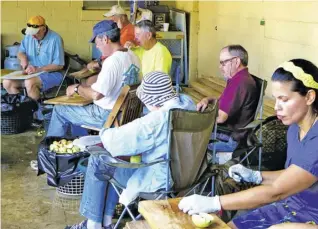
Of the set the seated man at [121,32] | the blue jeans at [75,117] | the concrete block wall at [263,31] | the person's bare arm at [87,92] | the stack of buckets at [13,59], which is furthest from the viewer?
the stack of buckets at [13,59]

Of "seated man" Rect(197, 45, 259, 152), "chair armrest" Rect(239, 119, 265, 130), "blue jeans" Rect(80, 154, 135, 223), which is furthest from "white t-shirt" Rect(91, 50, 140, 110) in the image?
"chair armrest" Rect(239, 119, 265, 130)

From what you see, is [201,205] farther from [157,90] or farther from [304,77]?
[157,90]

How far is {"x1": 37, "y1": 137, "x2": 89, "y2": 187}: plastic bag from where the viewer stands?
12.2 feet

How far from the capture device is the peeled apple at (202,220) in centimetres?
200

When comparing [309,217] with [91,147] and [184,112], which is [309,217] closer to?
[184,112]

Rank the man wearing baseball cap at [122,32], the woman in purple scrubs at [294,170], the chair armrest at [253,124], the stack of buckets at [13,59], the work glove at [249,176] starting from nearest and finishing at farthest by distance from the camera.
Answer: the woman in purple scrubs at [294,170]
the work glove at [249,176]
the chair armrest at [253,124]
the man wearing baseball cap at [122,32]
the stack of buckets at [13,59]

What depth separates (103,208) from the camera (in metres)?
3.24

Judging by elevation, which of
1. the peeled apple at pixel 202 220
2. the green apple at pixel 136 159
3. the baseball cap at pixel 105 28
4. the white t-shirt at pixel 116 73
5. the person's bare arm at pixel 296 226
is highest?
the baseball cap at pixel 105 28

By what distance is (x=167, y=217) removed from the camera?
2.10 meters

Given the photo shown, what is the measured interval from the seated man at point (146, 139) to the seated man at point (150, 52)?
1.86 meters

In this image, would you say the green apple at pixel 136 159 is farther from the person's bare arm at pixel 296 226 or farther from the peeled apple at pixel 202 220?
the person's bare arm at pixel 296 226

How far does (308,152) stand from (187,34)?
566 cm

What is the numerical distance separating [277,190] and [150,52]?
3054 millimetres

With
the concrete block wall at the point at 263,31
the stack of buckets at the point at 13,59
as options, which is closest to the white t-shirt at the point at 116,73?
the concrete block wall at the point at 263,31
